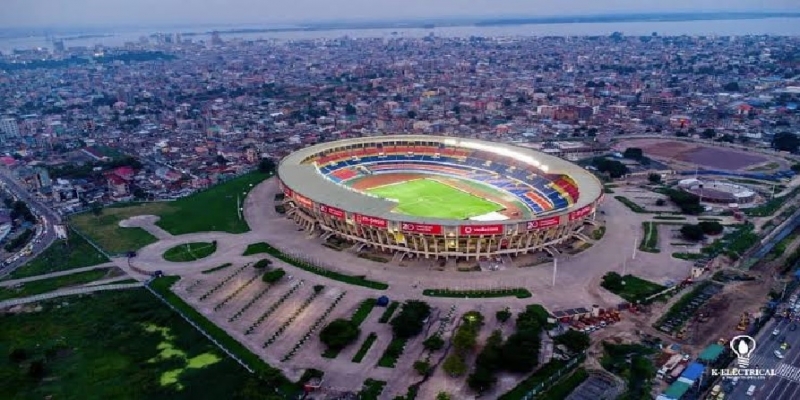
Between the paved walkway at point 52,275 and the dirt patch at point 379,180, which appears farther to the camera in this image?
the dirt patch at point 379,180

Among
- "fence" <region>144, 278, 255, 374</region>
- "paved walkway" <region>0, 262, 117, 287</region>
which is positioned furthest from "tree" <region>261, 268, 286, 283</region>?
"paved walkway" <region>0, 262, 117, 287</region>

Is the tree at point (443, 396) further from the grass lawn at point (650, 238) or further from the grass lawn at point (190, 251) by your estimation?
the grass lawn at point (190, 251)

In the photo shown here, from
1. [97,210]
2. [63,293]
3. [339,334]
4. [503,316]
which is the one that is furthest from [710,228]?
[97,210]

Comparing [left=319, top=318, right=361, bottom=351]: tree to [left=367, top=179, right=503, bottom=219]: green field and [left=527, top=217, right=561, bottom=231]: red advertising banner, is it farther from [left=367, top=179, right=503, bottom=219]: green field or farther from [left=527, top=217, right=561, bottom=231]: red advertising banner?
[left=367, top=179, right=503, bottom=219]: green field

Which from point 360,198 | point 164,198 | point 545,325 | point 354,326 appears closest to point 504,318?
point 545,325

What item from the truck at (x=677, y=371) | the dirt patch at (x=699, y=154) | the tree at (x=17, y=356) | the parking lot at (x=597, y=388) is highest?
the dirt patch at (x=699, y=154)

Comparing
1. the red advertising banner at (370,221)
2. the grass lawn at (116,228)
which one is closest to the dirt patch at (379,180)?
the red advertising banner at (370,221)

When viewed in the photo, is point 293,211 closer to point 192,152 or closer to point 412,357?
point 412,357
